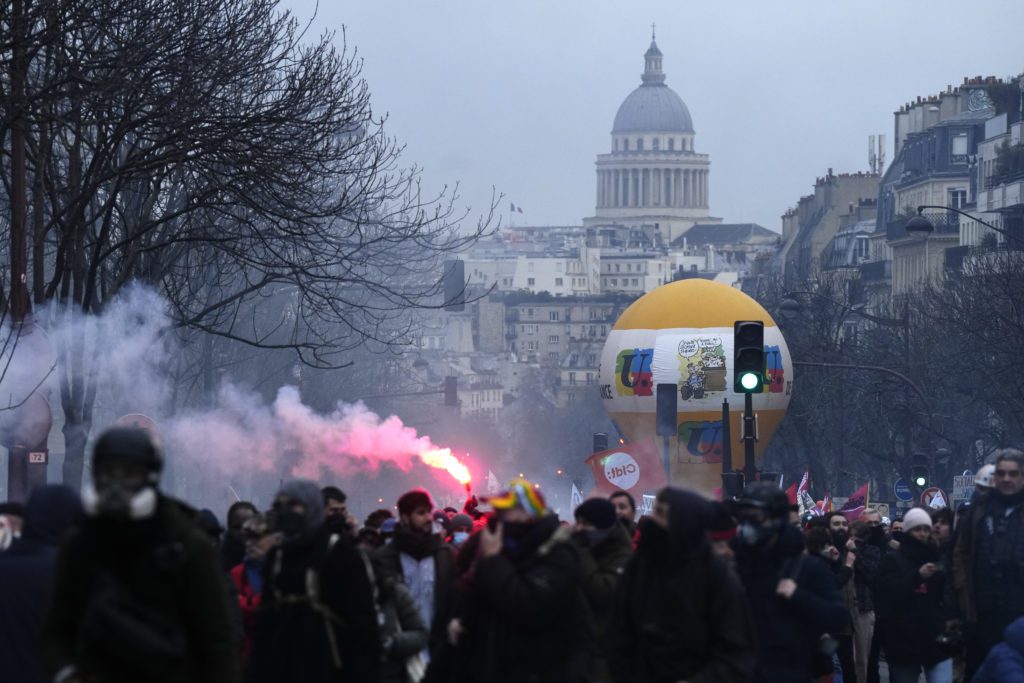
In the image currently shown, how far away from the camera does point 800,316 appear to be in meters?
69.5

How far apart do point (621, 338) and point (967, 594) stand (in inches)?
1439

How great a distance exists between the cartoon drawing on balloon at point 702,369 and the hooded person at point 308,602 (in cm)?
3841

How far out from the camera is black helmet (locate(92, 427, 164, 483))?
6.98 m

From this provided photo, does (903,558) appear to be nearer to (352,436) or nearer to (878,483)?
(352,436)

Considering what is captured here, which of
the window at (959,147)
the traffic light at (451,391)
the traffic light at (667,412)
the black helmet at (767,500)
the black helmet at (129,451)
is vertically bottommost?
the black helmet at (767,500)

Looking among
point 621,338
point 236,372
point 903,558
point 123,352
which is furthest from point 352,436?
point 903,558

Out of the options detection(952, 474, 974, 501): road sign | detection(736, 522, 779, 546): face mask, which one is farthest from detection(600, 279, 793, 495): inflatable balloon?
detection(736, 522, 779, 546): face mask

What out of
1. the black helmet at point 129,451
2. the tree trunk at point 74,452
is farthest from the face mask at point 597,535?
the tree trunk at point 74,452

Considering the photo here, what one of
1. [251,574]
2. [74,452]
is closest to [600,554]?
[251,574]

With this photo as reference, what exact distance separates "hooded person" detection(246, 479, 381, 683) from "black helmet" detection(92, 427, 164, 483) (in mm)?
2364

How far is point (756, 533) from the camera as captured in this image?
10.6 m

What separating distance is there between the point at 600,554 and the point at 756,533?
1214mm

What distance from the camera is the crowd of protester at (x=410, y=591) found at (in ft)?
23.2

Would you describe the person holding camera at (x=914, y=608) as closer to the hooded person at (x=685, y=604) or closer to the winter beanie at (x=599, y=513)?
the winter beanie at (x=599, y=513)
